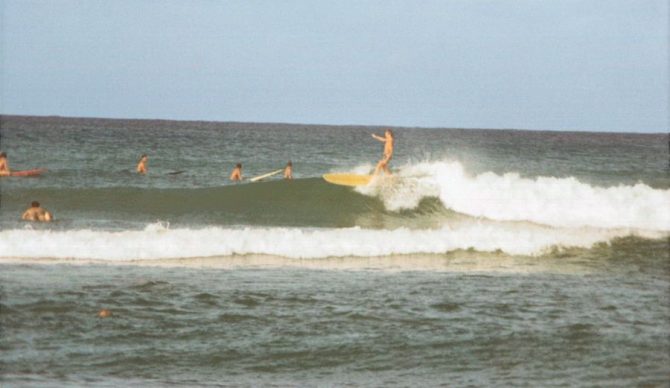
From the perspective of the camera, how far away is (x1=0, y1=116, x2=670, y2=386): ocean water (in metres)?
9.42

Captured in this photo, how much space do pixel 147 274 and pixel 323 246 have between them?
3696mm

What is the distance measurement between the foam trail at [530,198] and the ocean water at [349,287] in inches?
2.1

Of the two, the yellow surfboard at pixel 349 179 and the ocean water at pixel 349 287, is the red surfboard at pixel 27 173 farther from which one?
the yellow surfboard at pixel 349 179

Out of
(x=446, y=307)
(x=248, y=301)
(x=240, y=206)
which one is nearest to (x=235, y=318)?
(x=248, y=301)

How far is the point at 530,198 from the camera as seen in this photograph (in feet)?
71.7

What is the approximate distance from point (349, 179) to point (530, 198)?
16.6 feet

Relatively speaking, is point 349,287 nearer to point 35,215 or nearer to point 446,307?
point 446,307

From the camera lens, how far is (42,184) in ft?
105

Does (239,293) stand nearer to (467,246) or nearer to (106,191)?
(467,246)

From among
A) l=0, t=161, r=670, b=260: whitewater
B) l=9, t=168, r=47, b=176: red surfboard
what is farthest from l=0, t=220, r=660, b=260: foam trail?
l=9, t=168, r=47, b=176: red surfboard

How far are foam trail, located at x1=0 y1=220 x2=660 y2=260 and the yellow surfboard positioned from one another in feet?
20.6

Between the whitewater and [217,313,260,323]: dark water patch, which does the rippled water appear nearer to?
[217,313,260,323]: dark water patch

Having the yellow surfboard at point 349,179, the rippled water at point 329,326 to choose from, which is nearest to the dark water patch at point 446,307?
the rippled water at point 329,326

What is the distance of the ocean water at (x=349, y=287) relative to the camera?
942 centimetres
